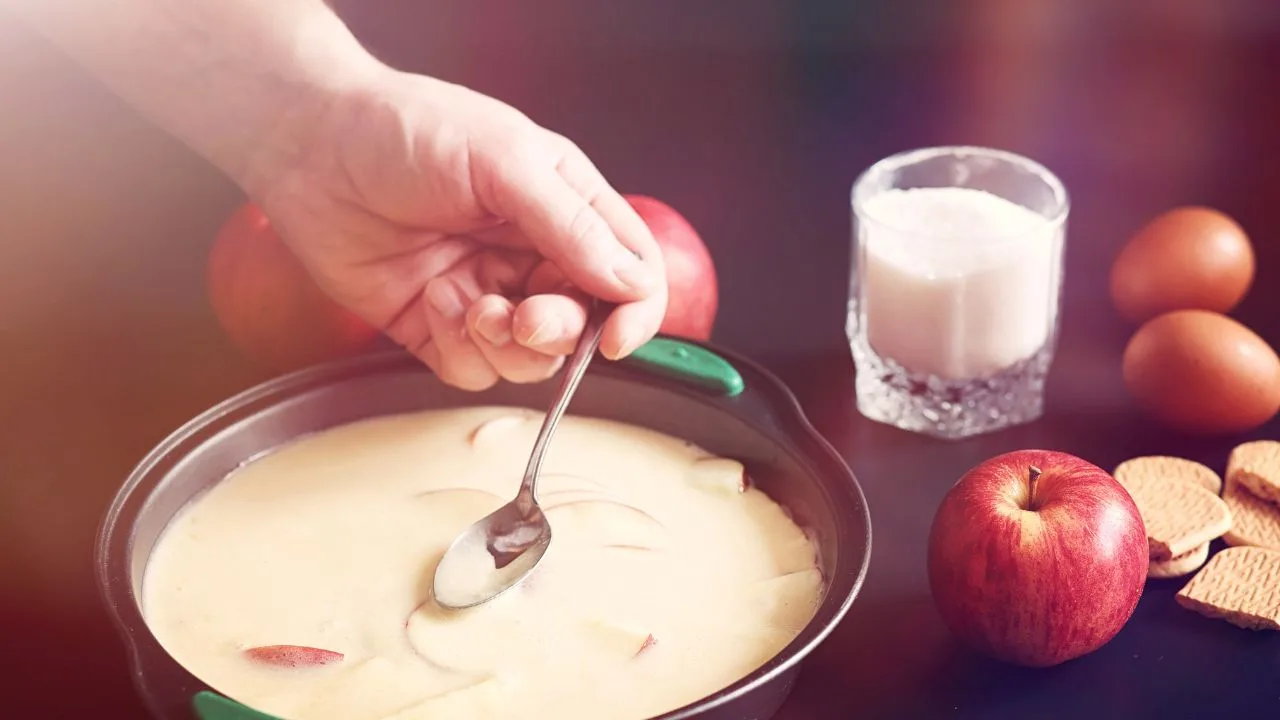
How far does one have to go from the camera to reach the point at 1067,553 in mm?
1081

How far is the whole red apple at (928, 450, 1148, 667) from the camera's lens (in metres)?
1.09

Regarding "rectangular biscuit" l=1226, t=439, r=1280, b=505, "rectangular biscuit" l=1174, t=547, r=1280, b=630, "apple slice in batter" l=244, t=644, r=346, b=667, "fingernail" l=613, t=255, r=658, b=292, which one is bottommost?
"rectangular biscuit" l=1174, t=547, r=1280, b=630

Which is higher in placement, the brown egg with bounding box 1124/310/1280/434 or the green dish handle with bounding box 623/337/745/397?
the green dish handle with bounding box 623/337/745/397

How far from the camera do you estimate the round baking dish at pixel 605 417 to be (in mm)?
1008

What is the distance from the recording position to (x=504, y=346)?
1312 millimetres

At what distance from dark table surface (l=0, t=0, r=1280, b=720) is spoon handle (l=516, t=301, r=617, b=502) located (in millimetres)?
323

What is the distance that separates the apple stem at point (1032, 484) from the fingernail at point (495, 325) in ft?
1.54

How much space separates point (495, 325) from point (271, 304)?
0.39 m

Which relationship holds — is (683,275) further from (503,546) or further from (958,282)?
(503,546)

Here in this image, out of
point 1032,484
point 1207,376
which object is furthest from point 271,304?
point 1207,376

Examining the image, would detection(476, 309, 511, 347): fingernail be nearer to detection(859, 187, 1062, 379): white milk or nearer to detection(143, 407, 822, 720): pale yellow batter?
detection(143, 407, 822, 720): pale yellow batter

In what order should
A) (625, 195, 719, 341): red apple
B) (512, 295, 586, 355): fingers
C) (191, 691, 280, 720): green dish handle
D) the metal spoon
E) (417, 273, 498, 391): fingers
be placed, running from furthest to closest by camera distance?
(625, 195, 719, 341): red apple → (417, 273, 498, 391): fingers → (512, 295, 586, 355): fingers → the metal spoon → (191, 691, 280, 720): green dish handle

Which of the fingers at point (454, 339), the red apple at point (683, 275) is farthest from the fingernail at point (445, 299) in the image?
the red apple at point (683, 275)

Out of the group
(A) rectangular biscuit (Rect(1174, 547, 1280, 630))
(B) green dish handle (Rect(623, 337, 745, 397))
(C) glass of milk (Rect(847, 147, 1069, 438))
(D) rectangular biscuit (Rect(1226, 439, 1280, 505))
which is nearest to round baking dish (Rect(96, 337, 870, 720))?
(B) green dish handle (Rect(623, 337, 745, 397))
